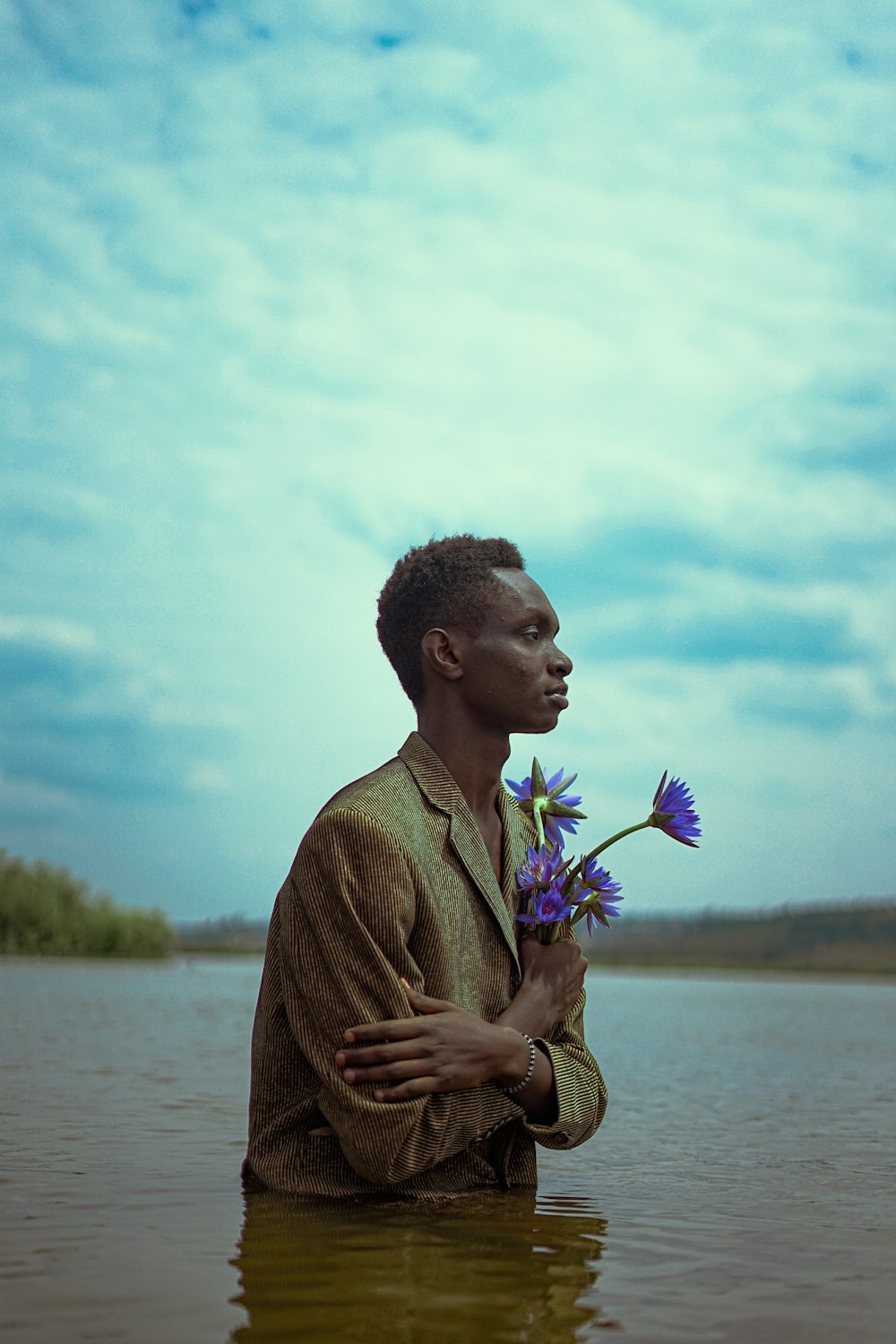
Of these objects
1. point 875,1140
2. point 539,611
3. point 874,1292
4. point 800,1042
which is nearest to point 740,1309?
point 874,1292

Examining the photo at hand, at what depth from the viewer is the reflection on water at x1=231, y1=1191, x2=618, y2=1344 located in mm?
2781

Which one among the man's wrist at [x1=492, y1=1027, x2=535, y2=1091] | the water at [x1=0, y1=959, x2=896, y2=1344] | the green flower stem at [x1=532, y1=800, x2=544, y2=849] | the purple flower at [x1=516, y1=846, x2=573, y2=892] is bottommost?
the water at [x1=0, y1=959, x2=896, y2=1344]

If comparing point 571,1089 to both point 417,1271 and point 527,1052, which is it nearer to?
point 527,1052

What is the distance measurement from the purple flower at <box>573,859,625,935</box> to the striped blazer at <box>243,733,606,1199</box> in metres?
0.22

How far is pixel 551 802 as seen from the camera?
444 cm

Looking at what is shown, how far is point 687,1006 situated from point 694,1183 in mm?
22687

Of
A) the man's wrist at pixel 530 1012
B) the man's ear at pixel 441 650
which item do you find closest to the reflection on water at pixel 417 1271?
the man's wrist at pixel 530 1012

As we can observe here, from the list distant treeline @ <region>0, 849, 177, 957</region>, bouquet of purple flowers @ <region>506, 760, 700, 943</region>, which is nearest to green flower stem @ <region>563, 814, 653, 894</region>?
bouquet of purple flowers @ <region>506, 760, 700, 943</region>

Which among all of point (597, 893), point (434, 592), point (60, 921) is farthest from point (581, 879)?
point (60, 921)

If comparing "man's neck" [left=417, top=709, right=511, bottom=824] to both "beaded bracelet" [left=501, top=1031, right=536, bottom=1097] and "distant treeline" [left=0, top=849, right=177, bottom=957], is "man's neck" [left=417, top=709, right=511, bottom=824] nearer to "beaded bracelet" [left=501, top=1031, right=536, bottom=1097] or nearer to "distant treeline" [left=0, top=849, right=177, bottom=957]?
"beaded bracelet" [left=501, top=1031, right=536, bottom=1097]

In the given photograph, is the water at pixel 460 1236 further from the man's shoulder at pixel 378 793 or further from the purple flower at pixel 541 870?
the man's shoulder at pixel 378 793

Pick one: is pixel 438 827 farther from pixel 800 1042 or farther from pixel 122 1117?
pixel 800 1042

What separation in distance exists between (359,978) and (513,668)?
105 cm

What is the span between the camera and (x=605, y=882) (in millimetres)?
4121
